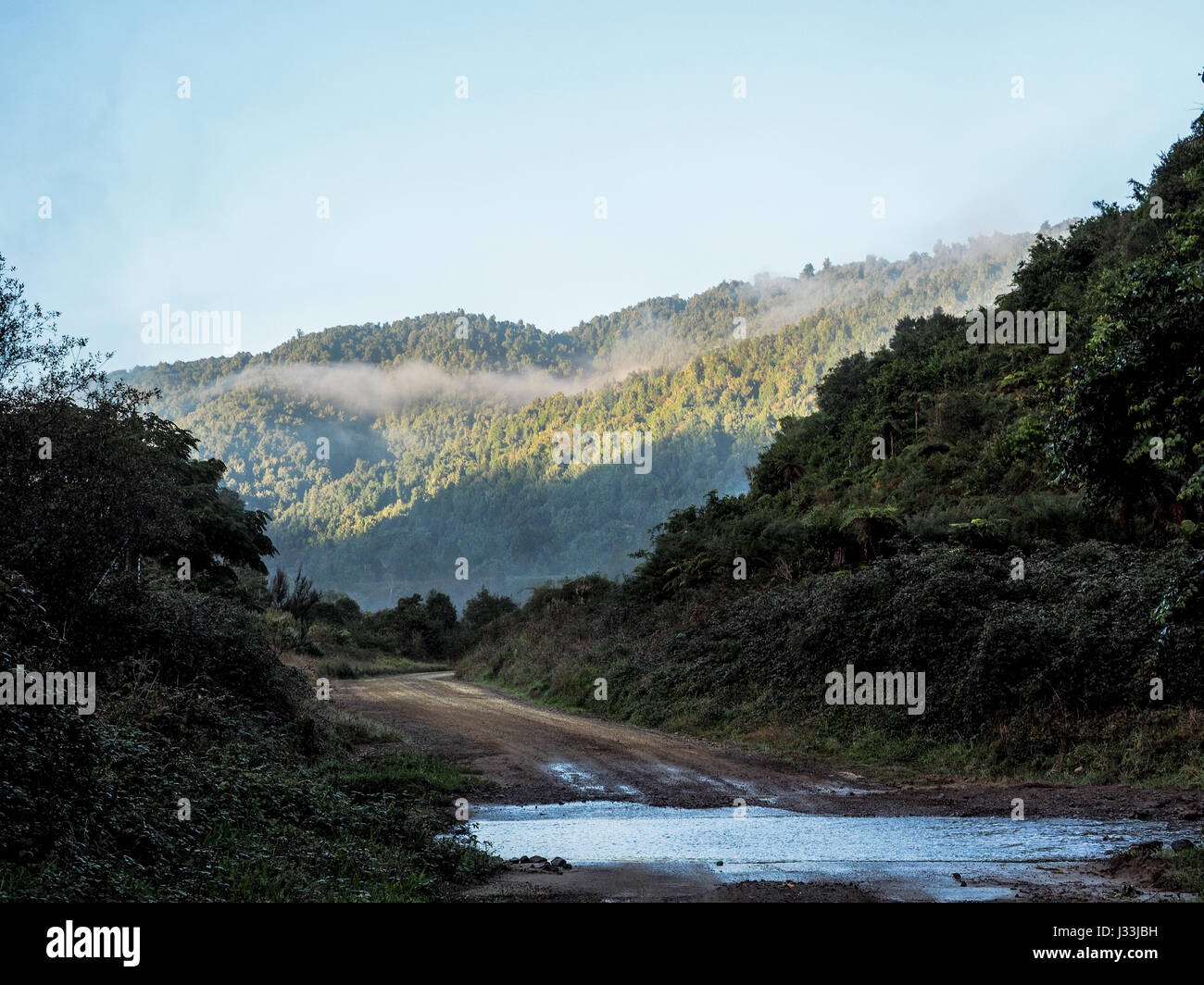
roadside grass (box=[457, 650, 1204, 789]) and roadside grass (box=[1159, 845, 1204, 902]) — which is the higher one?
roadside grass (box=[1159, 845, 1204, 902])

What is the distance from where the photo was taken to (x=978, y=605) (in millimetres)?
18281

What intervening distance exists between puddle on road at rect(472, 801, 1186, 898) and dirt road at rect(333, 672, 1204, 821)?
805mm

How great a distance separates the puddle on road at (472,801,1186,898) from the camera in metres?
8.47

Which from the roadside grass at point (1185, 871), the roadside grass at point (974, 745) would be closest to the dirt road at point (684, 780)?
the roadside grass at point (974, 745)

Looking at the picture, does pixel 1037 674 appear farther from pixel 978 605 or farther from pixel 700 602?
pixel 700 602

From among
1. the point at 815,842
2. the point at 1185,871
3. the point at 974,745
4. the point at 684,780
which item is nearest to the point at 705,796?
the point at 684,780

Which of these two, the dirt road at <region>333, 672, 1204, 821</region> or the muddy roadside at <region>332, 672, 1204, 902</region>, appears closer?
the muddy roadside at <region>332, 672, 1204, 902</region>

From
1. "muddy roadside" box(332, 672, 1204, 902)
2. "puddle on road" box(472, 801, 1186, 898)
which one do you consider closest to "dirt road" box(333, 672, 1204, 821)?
"muddy roadside" box(332, 672, 1204, 902)

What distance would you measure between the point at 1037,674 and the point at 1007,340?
26273mm

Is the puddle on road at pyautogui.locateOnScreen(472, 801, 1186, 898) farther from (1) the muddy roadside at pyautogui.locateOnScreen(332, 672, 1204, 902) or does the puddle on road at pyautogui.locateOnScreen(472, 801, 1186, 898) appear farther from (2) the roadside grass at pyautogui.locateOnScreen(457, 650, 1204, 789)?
(2) the roadside grass at pyautogui.locateOnScreen(457, 650, 1204, 789)

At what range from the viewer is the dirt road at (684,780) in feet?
39.1

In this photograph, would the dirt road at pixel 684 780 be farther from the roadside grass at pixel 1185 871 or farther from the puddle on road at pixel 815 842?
the roadside grass at pixel 1185 871

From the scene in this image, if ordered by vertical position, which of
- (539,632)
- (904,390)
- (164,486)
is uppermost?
(904,390)

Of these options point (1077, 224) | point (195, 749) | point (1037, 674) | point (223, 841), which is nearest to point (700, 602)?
point (1037, 674)
